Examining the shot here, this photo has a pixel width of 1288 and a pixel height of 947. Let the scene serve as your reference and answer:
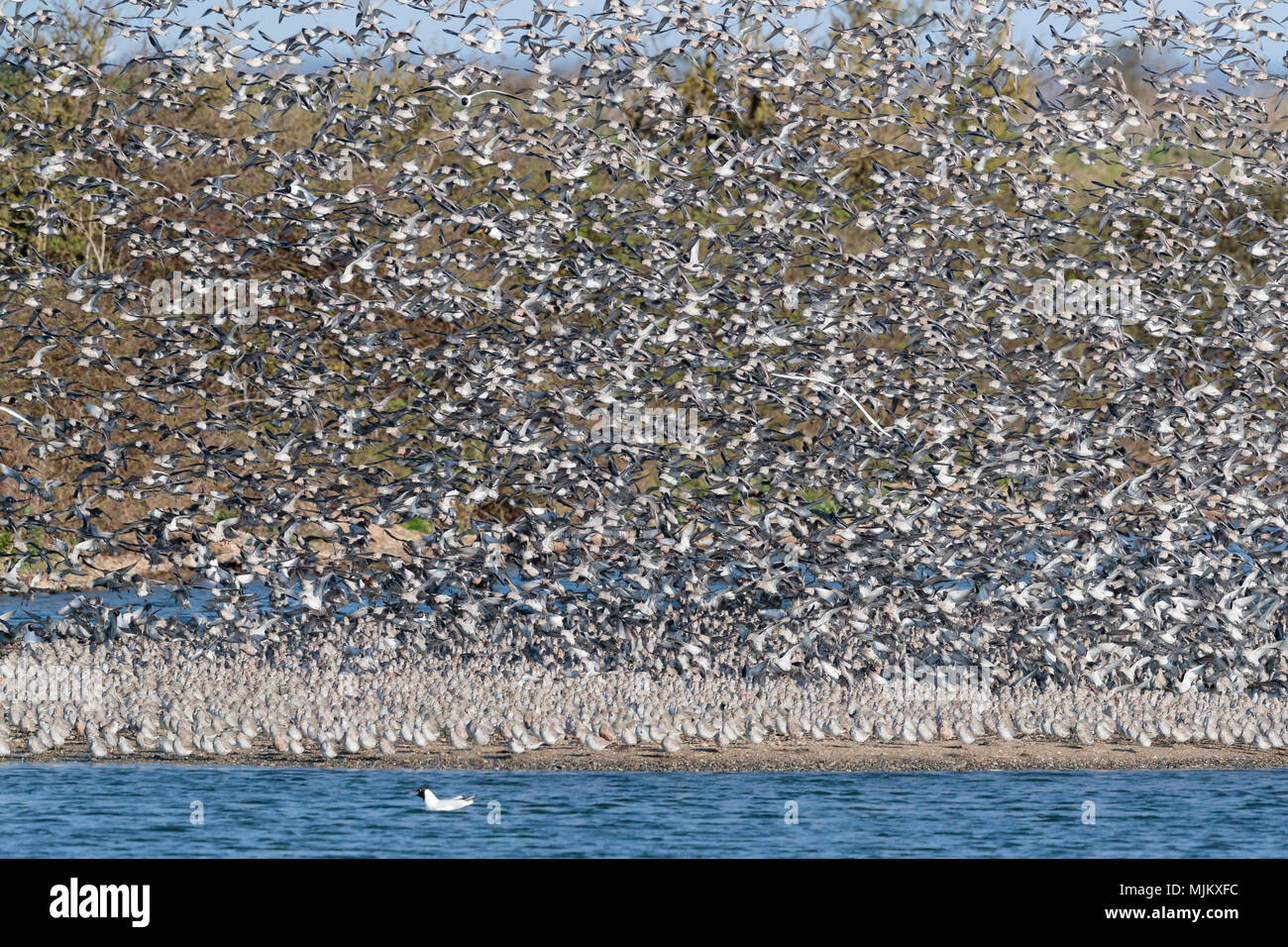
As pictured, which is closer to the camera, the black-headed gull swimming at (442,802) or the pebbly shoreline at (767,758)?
the black-headed gull swimming at (442,802)

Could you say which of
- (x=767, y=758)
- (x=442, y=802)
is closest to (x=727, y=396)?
(x=767, y=758)

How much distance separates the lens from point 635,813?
48.3 feet

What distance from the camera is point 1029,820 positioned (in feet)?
47.9

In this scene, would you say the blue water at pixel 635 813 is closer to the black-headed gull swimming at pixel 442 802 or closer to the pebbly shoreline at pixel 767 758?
the black-headed gull swimming at pixel 442 802

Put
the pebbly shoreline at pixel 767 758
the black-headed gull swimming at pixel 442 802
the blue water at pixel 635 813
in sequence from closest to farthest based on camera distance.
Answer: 1. the blue water at pixel 635 813
2. the black-headed gull swimming at pixel 442 802
3. the pebbly shoreline at pixel 767 758

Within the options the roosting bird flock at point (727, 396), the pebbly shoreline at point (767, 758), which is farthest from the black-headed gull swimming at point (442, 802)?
the roosting bird flock at point (727, 396)

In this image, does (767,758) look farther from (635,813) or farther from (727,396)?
(727,396)

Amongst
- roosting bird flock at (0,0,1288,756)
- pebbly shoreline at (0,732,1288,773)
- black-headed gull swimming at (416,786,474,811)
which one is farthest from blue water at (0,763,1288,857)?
roosting bird flock at (0,0,1288,756)

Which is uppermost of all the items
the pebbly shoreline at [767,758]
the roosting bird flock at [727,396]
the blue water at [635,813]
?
the roosting bird flock at [727,396]

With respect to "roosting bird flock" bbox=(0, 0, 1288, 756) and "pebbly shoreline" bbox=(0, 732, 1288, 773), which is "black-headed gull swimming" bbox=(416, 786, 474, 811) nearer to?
Result: "pebbly shoreline" bbox=(0, 732, 1288, 773)

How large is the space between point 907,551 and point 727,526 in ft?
6.78

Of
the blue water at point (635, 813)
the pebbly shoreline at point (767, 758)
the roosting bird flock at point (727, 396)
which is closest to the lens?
the blue water at point (635, 813)

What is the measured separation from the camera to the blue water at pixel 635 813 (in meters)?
13.8

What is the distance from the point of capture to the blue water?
542 inches
